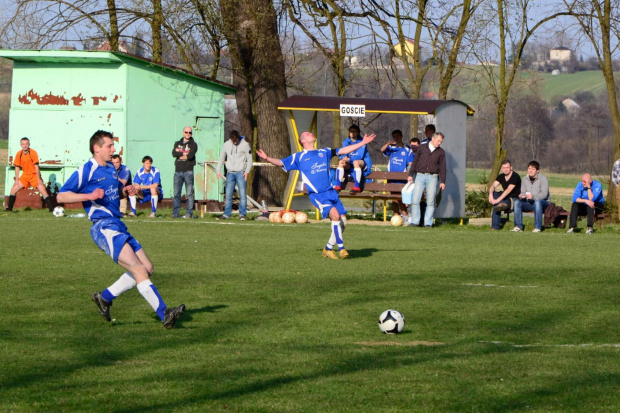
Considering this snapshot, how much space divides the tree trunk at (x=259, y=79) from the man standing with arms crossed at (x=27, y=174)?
23.1 feet

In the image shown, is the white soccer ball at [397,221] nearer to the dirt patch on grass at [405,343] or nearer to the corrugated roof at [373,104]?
the corrugated roof at [373,104]

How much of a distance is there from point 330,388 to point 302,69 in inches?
1036

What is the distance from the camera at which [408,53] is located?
30.4m

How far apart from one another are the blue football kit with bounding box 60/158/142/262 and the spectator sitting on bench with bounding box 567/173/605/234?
13550mm

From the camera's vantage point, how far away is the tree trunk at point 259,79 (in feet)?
94.3

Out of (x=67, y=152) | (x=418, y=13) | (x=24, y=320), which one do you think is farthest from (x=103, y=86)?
(x=24, y=320)

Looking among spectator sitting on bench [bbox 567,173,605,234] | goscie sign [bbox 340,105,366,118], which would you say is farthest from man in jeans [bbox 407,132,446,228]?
spectator sitting on bench [bbox 567,173,605,234]

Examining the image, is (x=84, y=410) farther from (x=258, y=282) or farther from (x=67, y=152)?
(x=67, y=152)

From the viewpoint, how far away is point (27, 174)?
76.6ft

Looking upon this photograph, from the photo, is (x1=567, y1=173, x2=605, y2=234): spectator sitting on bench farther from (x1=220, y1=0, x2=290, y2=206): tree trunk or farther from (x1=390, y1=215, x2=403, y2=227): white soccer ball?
(x1=220, y1=0, x2=290, y2=206): tree trunk

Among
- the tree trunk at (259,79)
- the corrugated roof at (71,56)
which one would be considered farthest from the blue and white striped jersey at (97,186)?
the tree trunk at (259,79)

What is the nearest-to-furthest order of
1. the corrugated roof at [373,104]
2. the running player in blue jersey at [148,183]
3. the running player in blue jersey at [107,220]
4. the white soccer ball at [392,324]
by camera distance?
the white soccer ball at [392,324], the running player in blue jersey at [107,220], the corrugated roof at [373,104], the running player in blue jersey at [148,183]

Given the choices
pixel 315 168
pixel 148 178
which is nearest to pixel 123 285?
pixel 315 168

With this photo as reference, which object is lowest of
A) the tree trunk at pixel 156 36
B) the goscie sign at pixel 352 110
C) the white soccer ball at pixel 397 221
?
the white soccer ball at pixel 397 221
